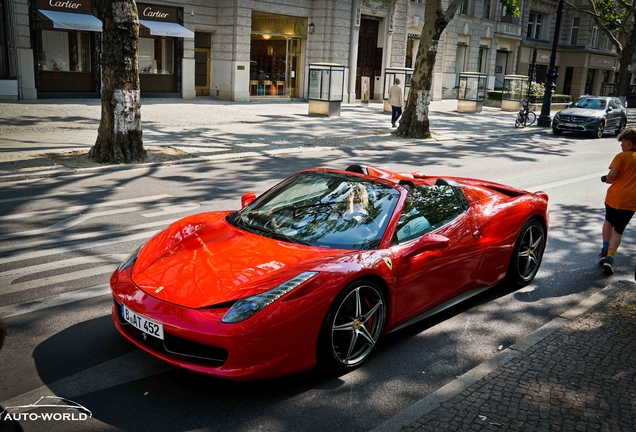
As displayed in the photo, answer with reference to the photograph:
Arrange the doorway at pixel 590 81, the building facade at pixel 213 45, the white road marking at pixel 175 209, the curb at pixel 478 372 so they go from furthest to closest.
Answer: the doorway at pixel 590 81, the building facade at pixel 213 45, the white road marking at pixel 175 209, the curb at pixel 478 372

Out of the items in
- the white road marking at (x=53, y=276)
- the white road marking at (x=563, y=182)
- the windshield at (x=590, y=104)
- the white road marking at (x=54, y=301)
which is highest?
the windshield at (x=590, y=104)

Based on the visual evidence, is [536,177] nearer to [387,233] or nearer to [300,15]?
[387,233]

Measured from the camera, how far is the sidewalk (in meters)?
13.3

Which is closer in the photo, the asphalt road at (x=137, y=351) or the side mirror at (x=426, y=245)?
the asphalt road at (x=137, y=351)

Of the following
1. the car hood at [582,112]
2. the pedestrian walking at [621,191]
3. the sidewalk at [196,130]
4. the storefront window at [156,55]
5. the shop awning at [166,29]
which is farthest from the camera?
the storefront window at [156,55]

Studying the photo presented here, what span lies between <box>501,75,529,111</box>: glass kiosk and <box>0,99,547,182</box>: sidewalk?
7.47m

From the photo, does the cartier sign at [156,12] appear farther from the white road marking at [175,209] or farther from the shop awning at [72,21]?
the white road marking at [175,209]

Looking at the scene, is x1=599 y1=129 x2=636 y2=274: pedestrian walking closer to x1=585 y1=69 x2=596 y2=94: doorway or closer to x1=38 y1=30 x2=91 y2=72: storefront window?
x1=38 y1=30 x2=91 y2=72: storefront window

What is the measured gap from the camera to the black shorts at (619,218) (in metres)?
7.05

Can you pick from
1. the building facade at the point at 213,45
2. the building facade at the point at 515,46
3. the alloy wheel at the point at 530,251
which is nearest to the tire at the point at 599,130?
the building facade at the point at 213,45

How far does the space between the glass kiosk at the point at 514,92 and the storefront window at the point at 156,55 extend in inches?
788

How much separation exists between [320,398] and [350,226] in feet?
4.62

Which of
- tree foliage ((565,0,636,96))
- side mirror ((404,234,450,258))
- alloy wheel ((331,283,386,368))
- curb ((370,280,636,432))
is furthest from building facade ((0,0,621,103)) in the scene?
curb ((370,280,636,432))

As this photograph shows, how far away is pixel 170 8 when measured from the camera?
89.6 feet
